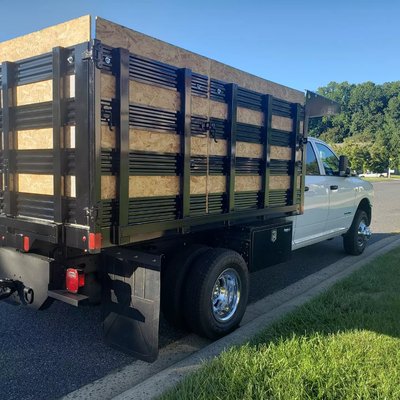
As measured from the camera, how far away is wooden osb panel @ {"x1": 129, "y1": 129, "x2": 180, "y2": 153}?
3234mm

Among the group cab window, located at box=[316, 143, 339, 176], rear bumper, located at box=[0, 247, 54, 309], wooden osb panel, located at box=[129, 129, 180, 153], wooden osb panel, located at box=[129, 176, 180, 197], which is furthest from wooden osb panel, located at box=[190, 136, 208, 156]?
cab window, located at box=[316, 143, 339, 176]

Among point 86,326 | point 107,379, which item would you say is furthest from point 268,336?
point 86,326

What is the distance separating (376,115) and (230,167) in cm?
13209

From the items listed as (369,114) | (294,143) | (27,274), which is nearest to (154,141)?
(27,274)

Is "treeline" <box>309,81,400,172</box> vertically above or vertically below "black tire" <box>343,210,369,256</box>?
above

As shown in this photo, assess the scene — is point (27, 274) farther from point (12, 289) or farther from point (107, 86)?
point (107, 86)

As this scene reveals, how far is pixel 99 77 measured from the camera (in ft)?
9.55

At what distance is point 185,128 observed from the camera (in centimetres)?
363

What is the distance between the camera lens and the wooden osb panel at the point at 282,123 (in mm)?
4871

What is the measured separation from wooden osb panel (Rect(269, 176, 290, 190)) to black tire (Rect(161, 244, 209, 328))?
148 cm

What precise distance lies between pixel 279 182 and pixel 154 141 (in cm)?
223

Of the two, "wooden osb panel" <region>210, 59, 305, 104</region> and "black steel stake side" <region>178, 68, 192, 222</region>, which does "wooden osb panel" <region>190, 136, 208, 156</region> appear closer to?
"black steel stake side" <region>178, 68, 192, 222</region>

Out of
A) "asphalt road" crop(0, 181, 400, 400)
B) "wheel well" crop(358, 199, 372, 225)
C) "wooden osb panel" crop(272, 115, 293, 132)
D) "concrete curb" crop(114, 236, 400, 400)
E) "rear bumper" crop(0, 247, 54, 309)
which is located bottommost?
"asphalt road" crop(0, 181, 400, 400)

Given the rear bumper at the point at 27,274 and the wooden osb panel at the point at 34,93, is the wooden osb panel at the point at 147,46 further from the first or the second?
the rear bumper at the point at 27,274
